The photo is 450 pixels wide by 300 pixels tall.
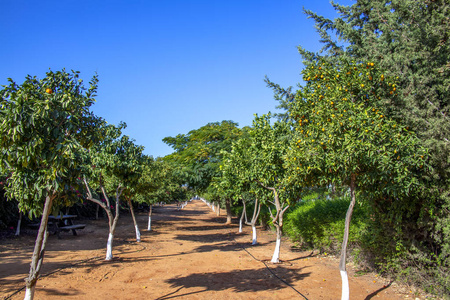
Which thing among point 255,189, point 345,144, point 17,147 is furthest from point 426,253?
point 17,147

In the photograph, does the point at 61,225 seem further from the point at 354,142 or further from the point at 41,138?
the point at 354,142

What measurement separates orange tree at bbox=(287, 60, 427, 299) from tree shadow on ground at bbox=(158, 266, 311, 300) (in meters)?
2.17

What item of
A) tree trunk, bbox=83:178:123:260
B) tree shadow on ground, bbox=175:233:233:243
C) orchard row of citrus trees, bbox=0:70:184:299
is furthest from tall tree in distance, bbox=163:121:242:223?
orchard row of citrus trees, bbox=0:70:184:299

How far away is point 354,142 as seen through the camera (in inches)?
218

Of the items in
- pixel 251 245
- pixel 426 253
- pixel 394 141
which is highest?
pixel 394 141

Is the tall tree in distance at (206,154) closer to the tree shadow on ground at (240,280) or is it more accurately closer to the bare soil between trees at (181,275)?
the bare soil between trees at (181,275)

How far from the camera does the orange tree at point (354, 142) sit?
561cm

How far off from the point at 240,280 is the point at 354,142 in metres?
4.81

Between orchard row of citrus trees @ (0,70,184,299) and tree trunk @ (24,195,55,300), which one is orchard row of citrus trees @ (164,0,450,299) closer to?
orchard row of citrus trees @ (0,70,184,299)

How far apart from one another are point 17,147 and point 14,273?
584cm

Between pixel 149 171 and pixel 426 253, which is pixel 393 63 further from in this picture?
pixel 149 171

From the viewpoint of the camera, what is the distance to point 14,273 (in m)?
8.09

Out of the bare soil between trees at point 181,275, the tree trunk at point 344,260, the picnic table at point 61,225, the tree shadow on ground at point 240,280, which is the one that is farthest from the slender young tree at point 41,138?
the picnic table at point 61,225

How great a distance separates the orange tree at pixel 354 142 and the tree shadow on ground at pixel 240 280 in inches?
85.6
